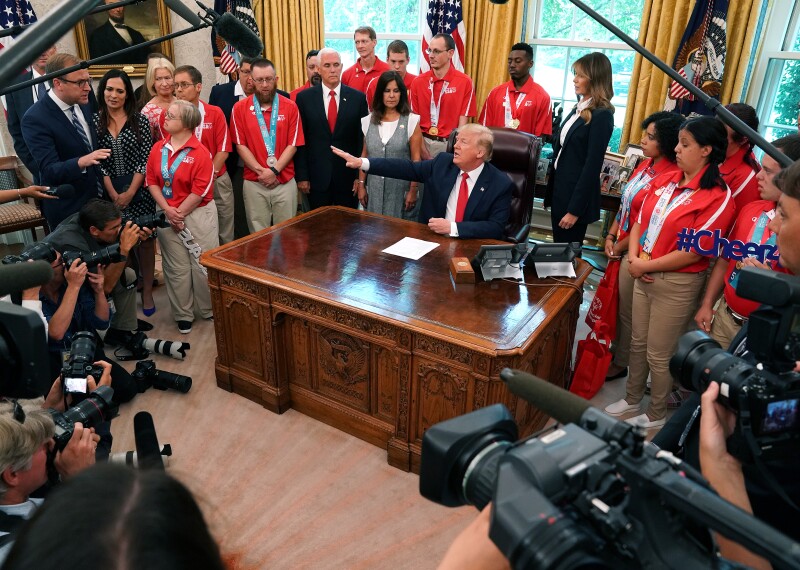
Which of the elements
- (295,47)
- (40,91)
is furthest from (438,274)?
(295,47)

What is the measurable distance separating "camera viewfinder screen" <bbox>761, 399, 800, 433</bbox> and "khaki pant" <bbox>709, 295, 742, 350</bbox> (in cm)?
165

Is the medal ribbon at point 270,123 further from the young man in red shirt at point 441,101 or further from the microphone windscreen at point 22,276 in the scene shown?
the microphone windscreen at point 22,276

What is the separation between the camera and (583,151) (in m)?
3.86

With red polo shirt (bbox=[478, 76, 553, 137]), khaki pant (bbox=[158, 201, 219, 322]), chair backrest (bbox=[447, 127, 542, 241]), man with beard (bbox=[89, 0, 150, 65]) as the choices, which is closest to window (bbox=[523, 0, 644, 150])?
red polo shirt (bbox=[478, 76, 553, 137])

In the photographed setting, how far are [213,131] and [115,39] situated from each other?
88.6 inches

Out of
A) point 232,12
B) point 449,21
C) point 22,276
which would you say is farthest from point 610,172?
point 22,276

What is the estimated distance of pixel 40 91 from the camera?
396cm

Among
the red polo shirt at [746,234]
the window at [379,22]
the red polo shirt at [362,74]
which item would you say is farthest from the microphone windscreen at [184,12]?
the window at [379,22]

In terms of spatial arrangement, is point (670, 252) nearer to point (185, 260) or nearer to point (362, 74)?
point (185, 260)

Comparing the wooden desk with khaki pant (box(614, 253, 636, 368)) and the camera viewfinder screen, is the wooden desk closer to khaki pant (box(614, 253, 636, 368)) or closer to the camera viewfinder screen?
khaki pant (box(614, 253, 636, 368))

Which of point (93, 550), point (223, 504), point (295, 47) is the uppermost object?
point (295, 47)

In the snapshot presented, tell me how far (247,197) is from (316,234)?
1224 mm

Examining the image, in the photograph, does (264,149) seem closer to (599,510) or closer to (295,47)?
(295,47)

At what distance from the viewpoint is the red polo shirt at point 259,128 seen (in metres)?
4.17
